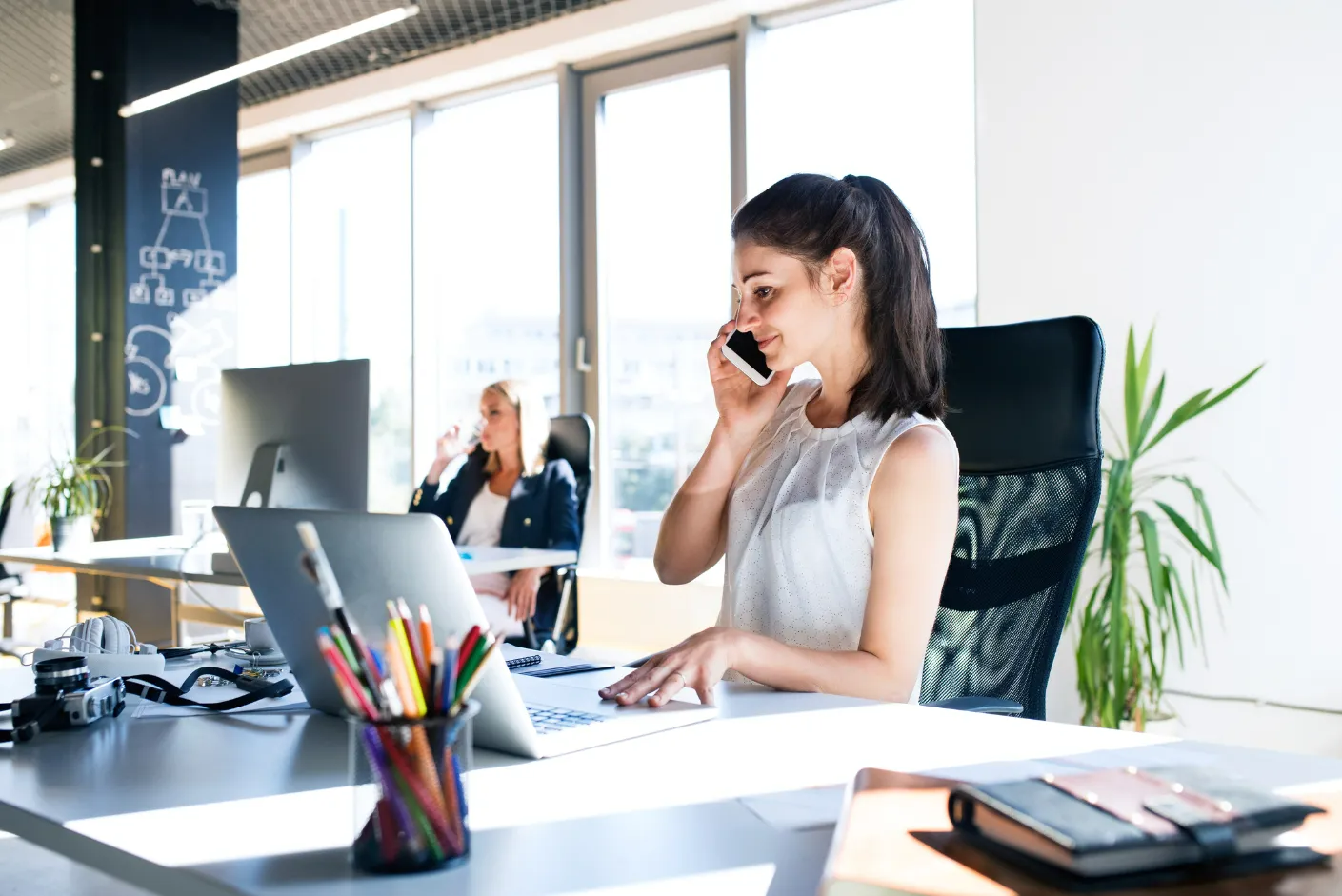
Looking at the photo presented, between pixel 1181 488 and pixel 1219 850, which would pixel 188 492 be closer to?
pixel 1181 488

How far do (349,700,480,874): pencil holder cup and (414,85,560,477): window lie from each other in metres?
4.73

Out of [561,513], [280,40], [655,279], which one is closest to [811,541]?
[561,513]

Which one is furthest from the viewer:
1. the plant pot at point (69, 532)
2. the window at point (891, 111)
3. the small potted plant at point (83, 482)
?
the small potted plant at point (83, 482)

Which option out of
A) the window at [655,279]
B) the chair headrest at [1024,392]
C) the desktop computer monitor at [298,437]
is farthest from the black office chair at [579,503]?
the chair headrest at [1024,392]

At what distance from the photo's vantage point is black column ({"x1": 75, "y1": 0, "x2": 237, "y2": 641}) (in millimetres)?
4789

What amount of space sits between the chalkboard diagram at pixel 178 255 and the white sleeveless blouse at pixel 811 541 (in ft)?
12.9

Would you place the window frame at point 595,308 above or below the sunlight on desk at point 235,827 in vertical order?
above

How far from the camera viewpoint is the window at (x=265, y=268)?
6.84 meters

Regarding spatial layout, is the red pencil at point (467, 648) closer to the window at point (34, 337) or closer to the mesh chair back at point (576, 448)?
the mesh chair back at point (576, 448)

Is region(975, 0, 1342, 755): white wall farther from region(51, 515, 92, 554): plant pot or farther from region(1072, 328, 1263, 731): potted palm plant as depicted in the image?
region(51, 515, 92, 554): plant pot

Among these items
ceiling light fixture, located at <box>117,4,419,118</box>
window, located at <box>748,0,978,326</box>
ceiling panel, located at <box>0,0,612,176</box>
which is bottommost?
window, located at <box>748,0,978,326</box>

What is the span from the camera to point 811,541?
1611 millimetres

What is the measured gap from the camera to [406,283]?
20.1 feet

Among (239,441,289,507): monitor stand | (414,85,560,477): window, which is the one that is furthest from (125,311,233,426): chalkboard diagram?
(239,441,289,507): monitor stand
